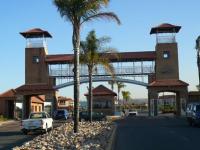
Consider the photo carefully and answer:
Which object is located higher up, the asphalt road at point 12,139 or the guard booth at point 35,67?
the guard booth at point 35,67

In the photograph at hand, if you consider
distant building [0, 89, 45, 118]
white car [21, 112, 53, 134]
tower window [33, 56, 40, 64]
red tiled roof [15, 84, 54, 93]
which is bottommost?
white car [21, 112, 53, 134]

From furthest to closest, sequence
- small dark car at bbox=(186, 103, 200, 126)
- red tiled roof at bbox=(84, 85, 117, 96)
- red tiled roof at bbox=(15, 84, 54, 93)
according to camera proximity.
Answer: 1. red tiled roof at bbox=(84, 85, 117, 96)
2. red tiled roof at bbox=(15, 84, 54, 93)
3. small dark car at bbox=(186, 103, 200, 126)

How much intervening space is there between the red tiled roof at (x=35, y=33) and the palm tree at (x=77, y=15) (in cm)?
4334

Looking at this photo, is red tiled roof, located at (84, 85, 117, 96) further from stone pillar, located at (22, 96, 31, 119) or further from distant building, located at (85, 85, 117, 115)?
stone pillar, located at (22, 96, 31, 119)

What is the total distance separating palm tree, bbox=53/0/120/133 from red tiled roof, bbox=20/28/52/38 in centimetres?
4334

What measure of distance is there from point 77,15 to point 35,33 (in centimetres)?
4502

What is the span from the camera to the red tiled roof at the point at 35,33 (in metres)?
69.6

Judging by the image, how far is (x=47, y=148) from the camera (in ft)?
58.3

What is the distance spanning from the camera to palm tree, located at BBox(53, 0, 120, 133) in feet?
84.8

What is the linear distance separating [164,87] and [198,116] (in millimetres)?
Answer: 28072

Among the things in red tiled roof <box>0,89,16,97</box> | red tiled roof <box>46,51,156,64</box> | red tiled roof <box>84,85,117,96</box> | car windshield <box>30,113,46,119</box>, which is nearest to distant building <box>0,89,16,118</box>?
red tiled roof <box>0,89,16,97</box>

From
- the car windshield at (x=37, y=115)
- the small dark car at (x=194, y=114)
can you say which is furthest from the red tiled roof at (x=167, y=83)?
the car windshield at (x=37, y=115)

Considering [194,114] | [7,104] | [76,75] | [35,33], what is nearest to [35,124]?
[76,75]

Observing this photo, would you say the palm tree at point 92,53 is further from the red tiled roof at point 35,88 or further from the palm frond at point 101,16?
the red tiled roof at point 35,88
